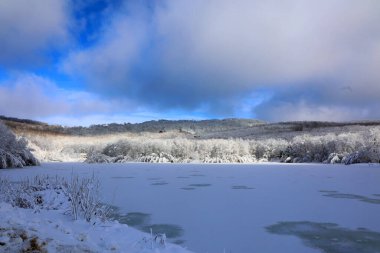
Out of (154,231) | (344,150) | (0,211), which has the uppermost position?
(344,150)

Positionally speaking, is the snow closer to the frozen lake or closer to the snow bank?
the snow bank

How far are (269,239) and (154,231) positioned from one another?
76.9 inches

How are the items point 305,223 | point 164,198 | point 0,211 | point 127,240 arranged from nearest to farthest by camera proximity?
point 127,240 → point 0,211 → point 305,223 → point 164,198

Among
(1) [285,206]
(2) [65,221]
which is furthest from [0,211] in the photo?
(1) [285,206]

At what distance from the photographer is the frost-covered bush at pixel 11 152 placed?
21.5 m

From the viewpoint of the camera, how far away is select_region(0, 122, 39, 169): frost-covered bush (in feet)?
70.7

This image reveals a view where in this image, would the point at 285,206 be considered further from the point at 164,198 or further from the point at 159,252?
the point at 159,252

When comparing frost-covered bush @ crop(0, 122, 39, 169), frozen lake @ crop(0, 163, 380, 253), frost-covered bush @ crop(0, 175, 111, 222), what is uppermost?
frost-covered bush @ crop(0, 122, 39, 169)

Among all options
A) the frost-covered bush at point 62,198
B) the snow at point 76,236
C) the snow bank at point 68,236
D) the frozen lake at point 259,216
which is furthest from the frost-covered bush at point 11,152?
the snow at point 76,236

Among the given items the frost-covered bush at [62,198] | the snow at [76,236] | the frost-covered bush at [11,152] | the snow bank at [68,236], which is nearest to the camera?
the snow bank at [68,236]

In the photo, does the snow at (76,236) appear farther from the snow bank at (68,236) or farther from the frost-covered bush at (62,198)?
the frost-covered bush at (62,198)

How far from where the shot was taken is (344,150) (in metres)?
32.1

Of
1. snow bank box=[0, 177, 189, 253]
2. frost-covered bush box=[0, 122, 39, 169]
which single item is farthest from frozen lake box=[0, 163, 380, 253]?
frost-covered bush box=[0, 122, 39, 169]

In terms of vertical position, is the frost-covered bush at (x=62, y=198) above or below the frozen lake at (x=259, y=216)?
above
